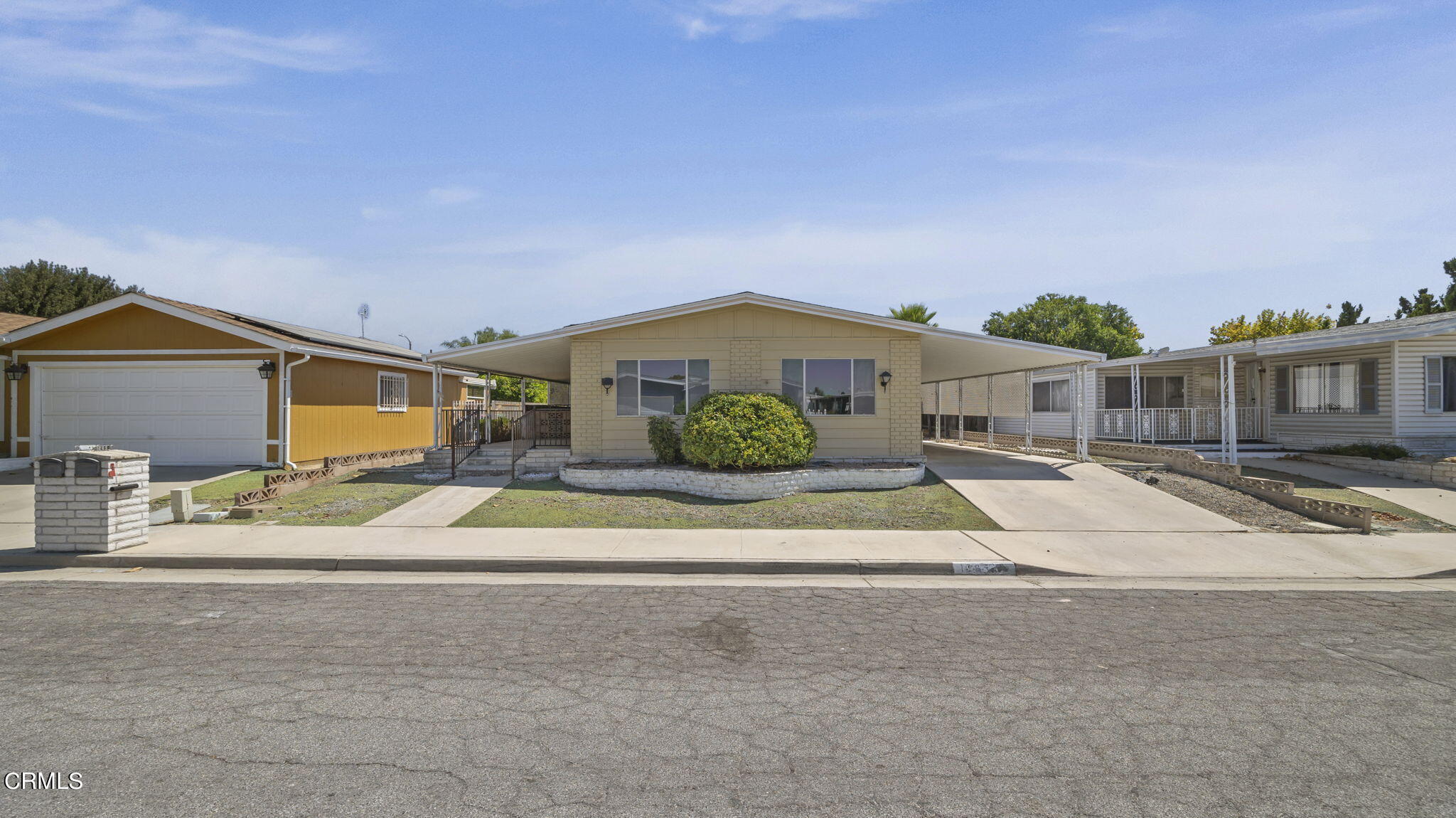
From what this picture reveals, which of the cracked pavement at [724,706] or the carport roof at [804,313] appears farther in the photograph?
the carport roof at [804,313]

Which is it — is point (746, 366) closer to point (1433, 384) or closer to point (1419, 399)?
point (1419, 399)

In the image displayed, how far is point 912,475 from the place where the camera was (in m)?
14.2

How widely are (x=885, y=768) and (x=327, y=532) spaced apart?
351 inches

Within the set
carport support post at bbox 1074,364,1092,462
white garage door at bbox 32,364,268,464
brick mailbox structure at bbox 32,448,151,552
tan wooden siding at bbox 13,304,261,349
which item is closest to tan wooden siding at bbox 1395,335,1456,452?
carport support post at bbox 1074,364,1092,462

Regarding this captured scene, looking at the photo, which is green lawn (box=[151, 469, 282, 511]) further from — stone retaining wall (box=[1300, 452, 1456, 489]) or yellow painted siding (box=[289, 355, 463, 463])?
stone retaining wall (box=[1300, 452, 1456, 489])

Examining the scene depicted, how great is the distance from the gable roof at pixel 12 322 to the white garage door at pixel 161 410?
2315mm

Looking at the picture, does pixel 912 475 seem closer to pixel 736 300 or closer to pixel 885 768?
pixel 736 300

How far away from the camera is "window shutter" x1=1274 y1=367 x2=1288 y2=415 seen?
20422mm

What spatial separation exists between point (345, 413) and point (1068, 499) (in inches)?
647

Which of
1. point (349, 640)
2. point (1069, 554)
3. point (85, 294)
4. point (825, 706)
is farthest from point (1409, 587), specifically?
point (85, 294)

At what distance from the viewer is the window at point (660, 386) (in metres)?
15.8

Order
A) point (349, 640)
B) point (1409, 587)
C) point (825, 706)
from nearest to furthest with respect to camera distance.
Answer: point (825, 706) → point (349, 640) → point (1409, 587)

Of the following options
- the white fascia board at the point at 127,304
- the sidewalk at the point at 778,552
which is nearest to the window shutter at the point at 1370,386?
the sidewalk at the point at 778,552

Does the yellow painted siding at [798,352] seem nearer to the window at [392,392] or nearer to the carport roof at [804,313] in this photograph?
the carport roof at [804,313]
